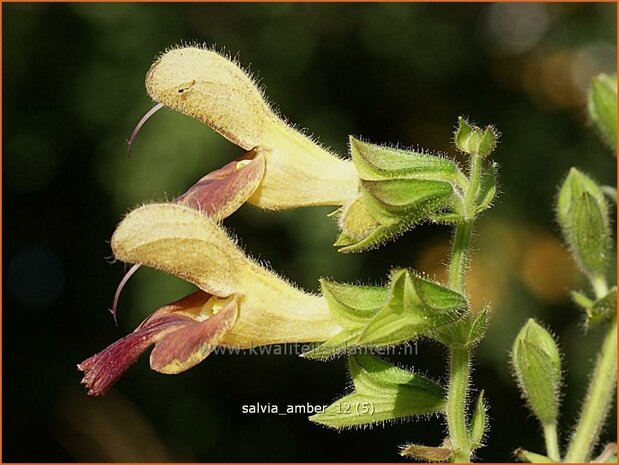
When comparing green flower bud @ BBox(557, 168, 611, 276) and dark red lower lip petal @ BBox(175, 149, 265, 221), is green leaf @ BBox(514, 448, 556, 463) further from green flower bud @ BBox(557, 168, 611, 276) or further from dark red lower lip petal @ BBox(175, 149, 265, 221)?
dark red lower lip petal @ BBox(175, 149, 265, 221)

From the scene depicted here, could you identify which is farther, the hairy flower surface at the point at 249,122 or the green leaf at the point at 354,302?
the hairy flower surface at the point at 249,122

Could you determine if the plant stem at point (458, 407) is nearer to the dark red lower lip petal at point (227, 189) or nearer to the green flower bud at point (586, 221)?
the green flower bud at point (586, 221)

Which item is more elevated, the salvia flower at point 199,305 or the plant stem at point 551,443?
the salvia flower at point 199,305

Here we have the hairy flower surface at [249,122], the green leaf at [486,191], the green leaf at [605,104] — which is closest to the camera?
the green leaf at [605,104]

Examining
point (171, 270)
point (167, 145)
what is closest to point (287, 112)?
point (167, 145)

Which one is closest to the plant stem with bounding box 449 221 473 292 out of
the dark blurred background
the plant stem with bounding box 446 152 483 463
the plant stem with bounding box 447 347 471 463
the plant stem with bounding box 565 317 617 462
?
the plant stem with bounding box 446 152 483 463

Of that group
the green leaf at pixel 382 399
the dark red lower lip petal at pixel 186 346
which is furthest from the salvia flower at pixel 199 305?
the green leaf at pixel 382 399

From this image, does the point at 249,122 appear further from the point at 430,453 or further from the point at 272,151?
the point at 430,453
